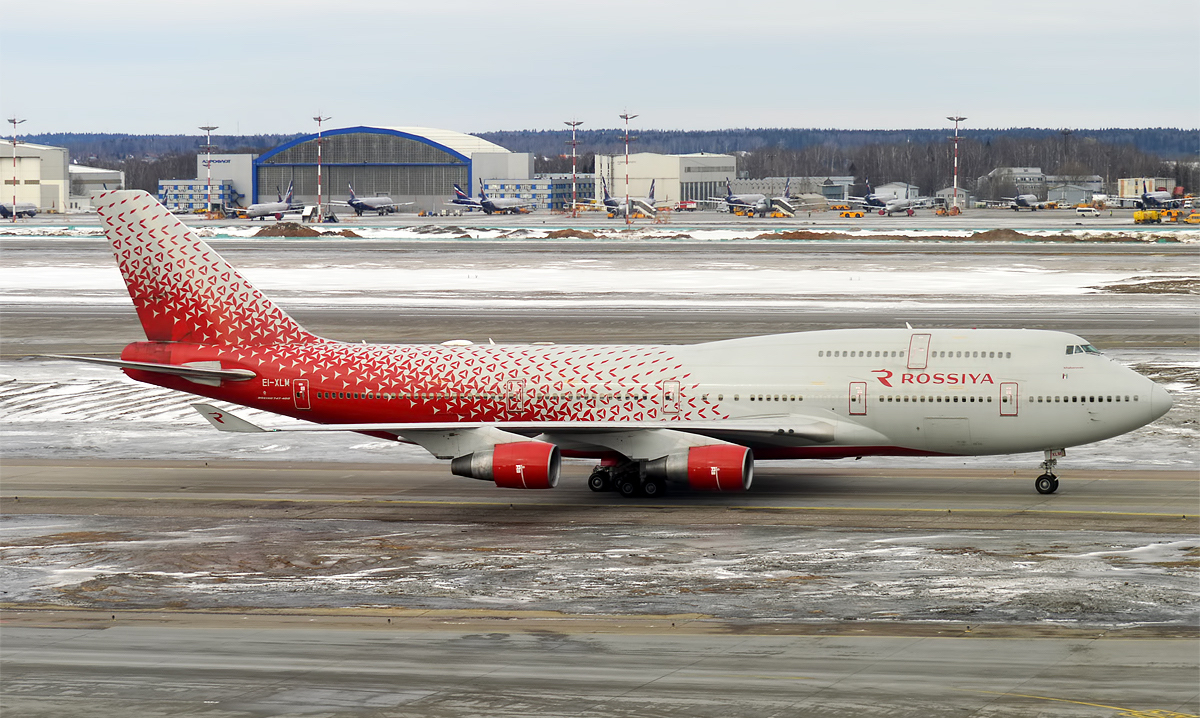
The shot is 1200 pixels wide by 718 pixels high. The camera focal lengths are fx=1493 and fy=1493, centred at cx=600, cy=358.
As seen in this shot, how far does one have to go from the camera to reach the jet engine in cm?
3738

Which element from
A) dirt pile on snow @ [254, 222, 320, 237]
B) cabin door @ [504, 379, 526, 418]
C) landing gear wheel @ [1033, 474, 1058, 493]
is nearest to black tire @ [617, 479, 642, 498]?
cabin door @ [504, 379, 526, 418]

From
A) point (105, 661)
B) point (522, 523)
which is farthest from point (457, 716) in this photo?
point (522, 523)

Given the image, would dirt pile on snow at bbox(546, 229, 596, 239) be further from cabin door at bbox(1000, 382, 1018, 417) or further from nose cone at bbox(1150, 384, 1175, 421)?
nose cone at bbox(1150, 384, 1175, 421)

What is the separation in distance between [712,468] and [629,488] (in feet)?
11.4

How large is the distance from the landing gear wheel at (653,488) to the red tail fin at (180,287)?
10.7 meters

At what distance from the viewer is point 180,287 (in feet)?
140

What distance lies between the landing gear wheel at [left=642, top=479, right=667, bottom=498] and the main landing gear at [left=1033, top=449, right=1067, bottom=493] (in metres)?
9.94

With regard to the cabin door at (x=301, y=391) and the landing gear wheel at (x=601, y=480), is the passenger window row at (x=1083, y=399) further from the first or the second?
the cabin door at (x=301, y=391)

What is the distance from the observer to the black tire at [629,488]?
40.1 m

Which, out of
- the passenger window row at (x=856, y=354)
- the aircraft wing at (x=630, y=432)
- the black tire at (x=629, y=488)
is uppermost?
the passenger window row at (x=856, y=354)

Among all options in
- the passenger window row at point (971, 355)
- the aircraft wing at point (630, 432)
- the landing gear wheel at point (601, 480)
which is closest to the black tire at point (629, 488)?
the landing gear wheel at point (601, 480)

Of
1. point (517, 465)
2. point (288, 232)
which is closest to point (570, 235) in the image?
point (288, 232)

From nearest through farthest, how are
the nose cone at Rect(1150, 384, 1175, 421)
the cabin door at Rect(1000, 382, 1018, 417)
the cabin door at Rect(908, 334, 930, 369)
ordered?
1. the nose cone at Rect(1150, 384, 1175, 421)
2. the cabin door at Rect(1000, 382, 1018, 417)
3. the cabin door at Rect(908, 334, 930, 369)

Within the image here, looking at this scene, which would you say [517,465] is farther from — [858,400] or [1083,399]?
[1083,399]
